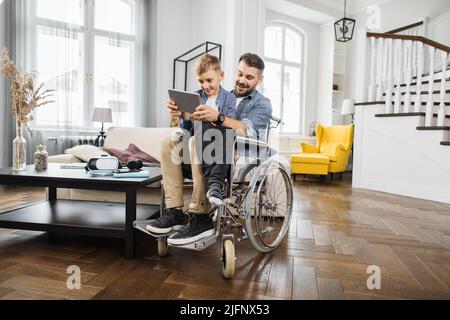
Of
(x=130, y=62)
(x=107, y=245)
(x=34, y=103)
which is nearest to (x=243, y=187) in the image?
(x=107, y=245)

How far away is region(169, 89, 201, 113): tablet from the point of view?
1412 millimetres

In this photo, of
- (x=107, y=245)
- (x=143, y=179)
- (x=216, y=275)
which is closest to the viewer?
(x=216, y=275)

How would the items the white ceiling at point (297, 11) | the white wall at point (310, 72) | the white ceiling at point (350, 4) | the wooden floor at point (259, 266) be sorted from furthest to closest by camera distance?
the white wall at point (310, 72) < the white ceiling at point (350, 4) < the white ceiling at point (297, 11) < the wooden floor at point (259, 266)

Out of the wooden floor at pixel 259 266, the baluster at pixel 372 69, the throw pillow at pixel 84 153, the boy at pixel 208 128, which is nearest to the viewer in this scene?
the wooden floor at pixel 259 266

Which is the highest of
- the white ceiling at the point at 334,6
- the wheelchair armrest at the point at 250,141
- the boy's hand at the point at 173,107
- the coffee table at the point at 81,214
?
the white ceiling at the point at 334,6

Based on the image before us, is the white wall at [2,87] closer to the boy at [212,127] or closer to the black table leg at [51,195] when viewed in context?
the black table leg at [51,195]

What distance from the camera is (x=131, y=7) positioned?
16.8 feet

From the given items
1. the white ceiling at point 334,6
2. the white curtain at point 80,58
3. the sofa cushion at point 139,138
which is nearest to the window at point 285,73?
the white ceiling at point 334,6

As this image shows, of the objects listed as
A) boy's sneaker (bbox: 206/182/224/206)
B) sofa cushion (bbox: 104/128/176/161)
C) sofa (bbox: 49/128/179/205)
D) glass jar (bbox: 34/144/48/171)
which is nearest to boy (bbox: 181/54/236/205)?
boy's sneaker (bbox: 206/182/224/206)

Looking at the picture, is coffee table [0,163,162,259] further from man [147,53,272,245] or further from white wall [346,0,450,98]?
white wall [346,0,450,98]

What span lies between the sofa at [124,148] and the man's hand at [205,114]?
1.06 metres

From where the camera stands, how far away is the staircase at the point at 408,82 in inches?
149
